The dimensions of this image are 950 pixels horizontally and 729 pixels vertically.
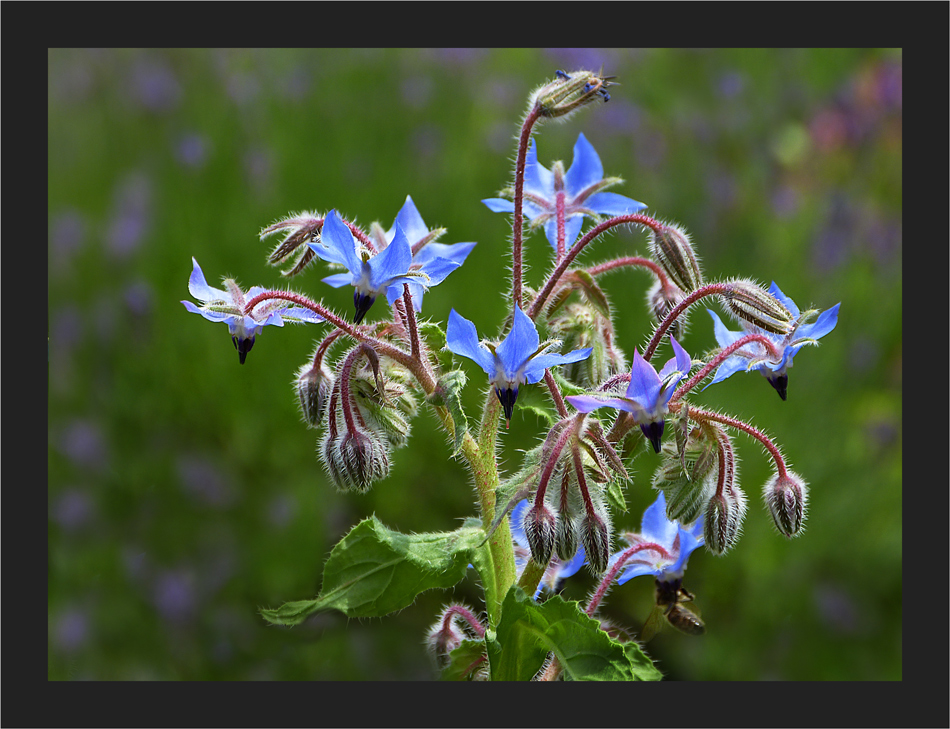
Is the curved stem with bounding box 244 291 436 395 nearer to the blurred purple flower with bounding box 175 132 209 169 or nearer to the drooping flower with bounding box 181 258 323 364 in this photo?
the drooping flower with bounding box 181 258 323 364

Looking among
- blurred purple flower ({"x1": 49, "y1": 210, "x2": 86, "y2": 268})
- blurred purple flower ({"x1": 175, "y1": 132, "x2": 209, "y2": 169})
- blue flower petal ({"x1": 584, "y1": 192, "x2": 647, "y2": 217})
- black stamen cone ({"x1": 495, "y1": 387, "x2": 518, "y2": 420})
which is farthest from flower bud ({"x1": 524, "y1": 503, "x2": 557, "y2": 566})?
blurred purple flower ({"x1": 49, "y1": 210, "x2": 86, "y2": 268})

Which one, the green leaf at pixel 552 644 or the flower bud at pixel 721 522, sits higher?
the flower bud at pixel 721 522

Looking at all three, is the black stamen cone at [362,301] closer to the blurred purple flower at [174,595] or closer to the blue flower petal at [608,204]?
the blue flower petal at [608,204]

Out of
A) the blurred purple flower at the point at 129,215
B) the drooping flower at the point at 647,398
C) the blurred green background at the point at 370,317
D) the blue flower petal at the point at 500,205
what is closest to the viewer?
the drooping flower at the point at 647,398

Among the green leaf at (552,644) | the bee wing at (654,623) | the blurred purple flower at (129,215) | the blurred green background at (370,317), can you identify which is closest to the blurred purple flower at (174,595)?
the blurred green background at (370,317)

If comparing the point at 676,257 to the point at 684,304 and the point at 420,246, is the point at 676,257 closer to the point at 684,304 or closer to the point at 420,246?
the point at 684,304
